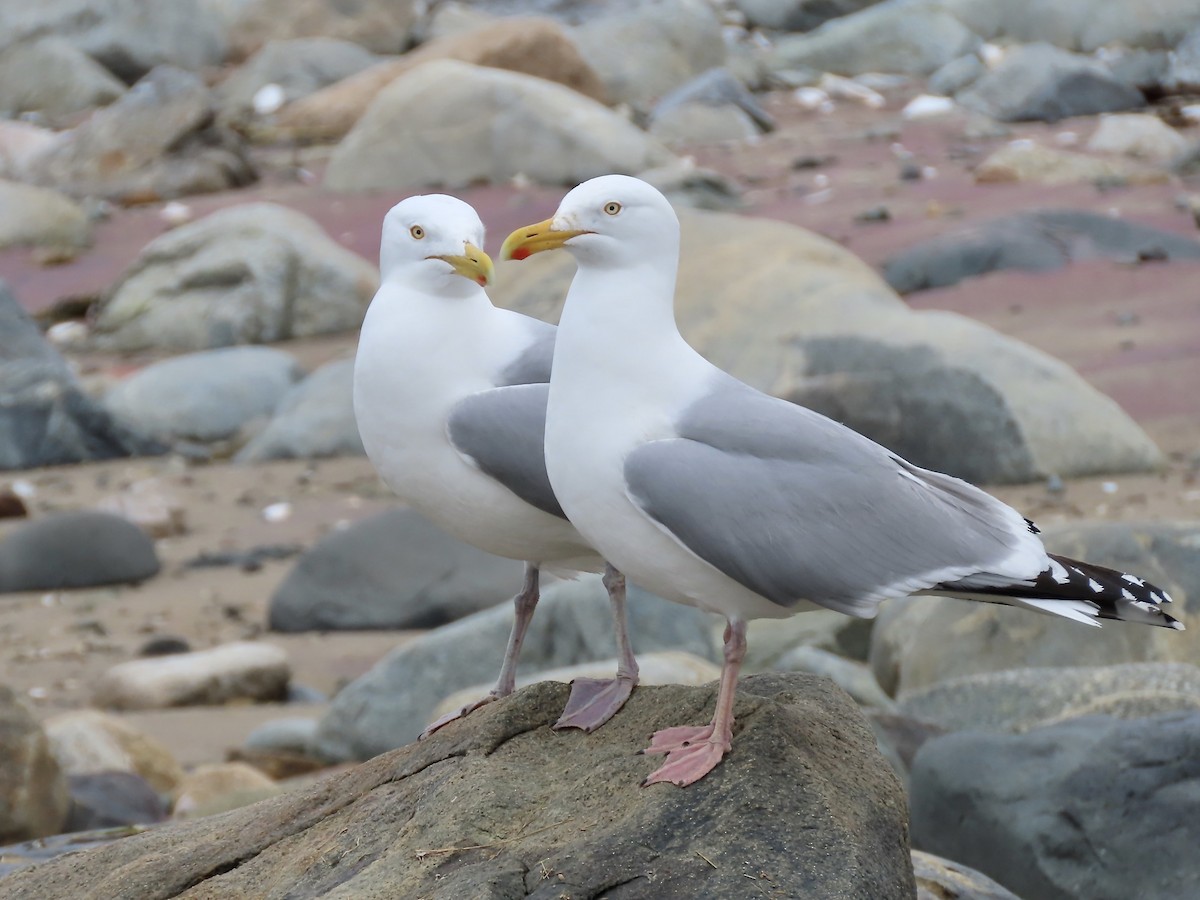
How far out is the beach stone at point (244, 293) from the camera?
15.6 meters

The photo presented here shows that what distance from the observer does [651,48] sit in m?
26.0

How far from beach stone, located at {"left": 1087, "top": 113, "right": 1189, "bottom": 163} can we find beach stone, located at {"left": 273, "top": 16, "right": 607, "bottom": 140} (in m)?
6.52

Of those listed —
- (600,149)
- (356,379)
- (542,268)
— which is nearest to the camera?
(356,379)

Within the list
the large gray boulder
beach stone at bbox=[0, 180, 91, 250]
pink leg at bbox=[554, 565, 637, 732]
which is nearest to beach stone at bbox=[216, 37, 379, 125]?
beach stone at bbox=[0, 180, 91, 250]

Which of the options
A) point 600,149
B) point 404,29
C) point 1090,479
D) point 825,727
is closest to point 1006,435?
point 1090,479

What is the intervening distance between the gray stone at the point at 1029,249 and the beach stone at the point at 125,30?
16.5 meters

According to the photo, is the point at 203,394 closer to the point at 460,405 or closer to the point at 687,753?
the point at 460,405

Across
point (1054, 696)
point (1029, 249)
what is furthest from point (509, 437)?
point (1029, 249)

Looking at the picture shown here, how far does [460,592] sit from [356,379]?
4.99 metres

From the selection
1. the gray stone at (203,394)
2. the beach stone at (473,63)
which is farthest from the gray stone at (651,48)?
the gray stone at (203,394)

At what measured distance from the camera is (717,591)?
364cm

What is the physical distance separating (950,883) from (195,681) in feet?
14.9

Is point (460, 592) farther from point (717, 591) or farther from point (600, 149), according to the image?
point (600, 149)

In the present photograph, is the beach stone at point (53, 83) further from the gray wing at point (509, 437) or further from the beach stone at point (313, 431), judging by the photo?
the gray wing at point (509, 437)
